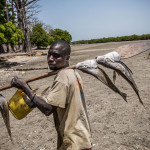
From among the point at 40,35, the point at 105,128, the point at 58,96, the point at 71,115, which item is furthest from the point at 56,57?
the point at 40,35

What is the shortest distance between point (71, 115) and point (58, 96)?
0.21 m

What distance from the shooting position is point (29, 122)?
3.76m

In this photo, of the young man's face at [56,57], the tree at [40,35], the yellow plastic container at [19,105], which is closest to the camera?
the young man's face at [56,57]

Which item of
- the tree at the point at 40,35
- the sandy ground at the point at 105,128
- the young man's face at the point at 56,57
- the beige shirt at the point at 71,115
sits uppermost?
the tree at the point at 40,35

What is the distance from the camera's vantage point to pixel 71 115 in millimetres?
1337

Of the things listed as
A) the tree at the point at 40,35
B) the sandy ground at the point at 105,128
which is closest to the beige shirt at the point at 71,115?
the sandy ground at the point at 105,128

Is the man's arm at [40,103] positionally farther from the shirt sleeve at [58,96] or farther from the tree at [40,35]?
the tree at [40,35]

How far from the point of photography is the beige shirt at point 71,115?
49.8 inches

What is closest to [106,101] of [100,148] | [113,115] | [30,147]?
[113,115]

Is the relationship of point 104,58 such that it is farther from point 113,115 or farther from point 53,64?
point 113,115

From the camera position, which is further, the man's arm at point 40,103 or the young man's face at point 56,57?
the young man's face at point 56,57

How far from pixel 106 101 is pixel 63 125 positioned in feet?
10.9

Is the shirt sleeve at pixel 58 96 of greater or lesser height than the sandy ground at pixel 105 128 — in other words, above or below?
above

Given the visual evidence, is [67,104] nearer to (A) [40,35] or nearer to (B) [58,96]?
(B) [58,96]
